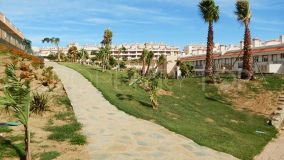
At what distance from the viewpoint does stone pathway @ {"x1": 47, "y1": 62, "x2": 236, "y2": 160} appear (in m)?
13.2

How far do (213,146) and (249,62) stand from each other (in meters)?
27.0

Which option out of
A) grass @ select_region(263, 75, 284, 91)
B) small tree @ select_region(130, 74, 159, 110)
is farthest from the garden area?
grass @ select_region(263, 75, 284, 91)

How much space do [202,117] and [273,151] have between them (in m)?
7.10

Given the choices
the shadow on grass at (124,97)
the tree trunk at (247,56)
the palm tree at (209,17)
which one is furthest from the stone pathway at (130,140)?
the palm tree at (209,17)

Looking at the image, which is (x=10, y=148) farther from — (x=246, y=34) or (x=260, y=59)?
(x=260, y=59)

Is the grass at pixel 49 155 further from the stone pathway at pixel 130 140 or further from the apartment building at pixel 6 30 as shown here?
the apartment building at pixel 6 30

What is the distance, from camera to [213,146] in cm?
1688

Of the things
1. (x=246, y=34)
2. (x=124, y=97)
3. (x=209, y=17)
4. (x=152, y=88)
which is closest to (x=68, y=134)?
(x=152, y=88)

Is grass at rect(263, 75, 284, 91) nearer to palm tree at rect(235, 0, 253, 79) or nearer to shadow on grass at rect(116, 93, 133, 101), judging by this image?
palm tree at rect(235, 0, 253, 79)

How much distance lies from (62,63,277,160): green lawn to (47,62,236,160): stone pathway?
1.13 metres

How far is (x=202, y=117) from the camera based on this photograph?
26688mm

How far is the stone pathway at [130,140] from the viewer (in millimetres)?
13211

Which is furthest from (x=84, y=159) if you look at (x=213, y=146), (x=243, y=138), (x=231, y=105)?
(x=231, y=105)

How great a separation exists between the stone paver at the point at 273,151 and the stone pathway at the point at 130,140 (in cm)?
368
